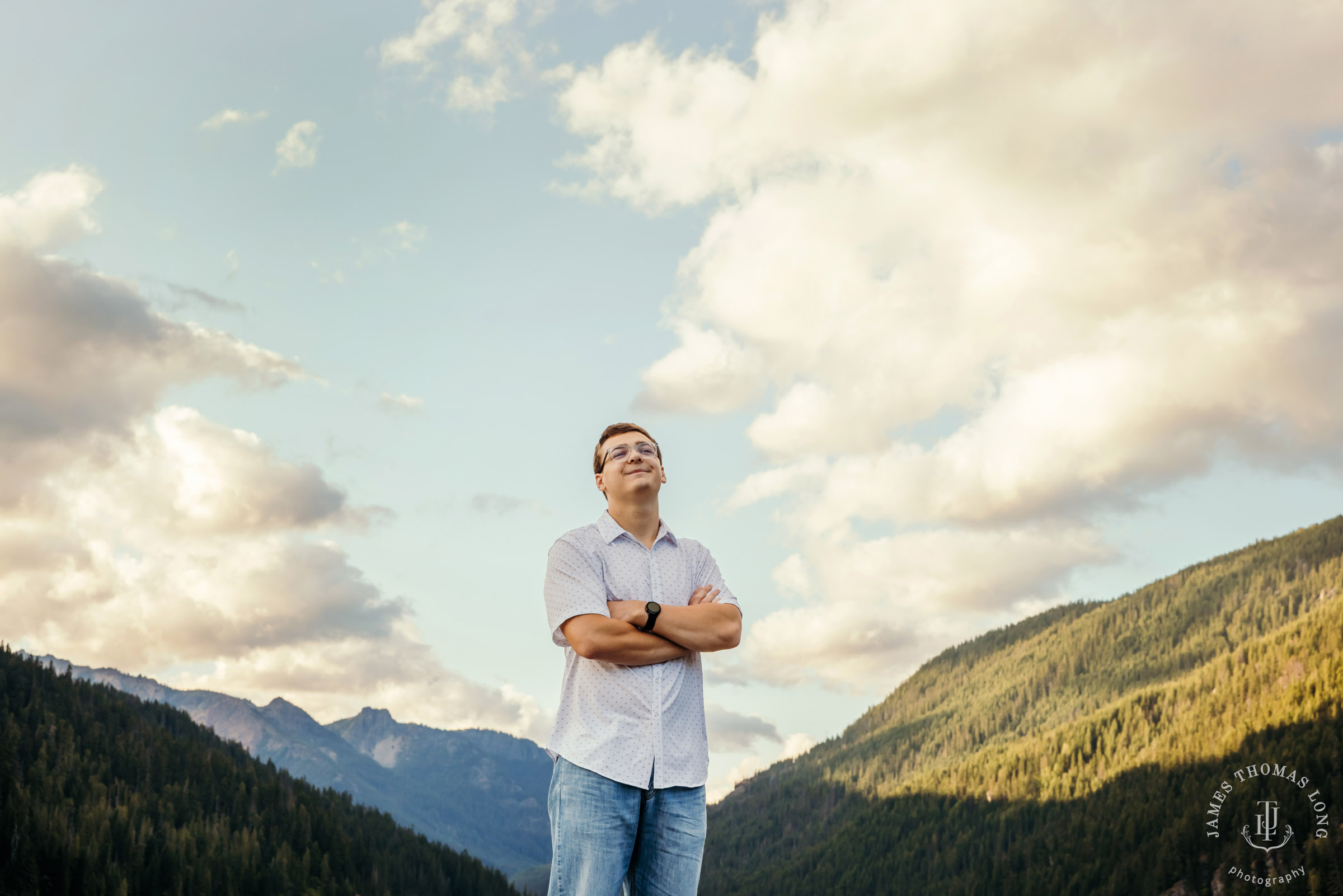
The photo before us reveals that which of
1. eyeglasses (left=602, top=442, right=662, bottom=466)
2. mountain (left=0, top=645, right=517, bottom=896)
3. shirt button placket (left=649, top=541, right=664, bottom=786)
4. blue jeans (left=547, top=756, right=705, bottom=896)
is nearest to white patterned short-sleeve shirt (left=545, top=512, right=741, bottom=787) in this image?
shirt button placket (left=649, top=541, right=664, bottom=786)

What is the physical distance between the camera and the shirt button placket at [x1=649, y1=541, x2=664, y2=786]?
5910 mm

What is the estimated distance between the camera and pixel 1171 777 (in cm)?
15800

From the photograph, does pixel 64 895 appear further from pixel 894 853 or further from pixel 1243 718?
pixel 1243 718

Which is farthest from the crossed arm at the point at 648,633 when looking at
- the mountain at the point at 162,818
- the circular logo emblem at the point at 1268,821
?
the circular logo emblem at the point at 1268,821

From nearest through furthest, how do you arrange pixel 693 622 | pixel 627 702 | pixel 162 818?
pixel 627 702
pixel 693 622
pixel 162 818

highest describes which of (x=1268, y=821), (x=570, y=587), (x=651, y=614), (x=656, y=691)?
(x=1268, y=821)

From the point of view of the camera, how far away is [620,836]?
19.4 ft

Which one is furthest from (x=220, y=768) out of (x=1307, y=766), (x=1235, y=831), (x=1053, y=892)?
(x=1307, y=766)

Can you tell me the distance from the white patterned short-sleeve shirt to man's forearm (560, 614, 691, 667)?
97 millimetres

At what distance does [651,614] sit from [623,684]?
47cm

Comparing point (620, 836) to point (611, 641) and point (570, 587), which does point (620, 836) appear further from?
point (570, 587)

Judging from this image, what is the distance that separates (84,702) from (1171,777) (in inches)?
6852

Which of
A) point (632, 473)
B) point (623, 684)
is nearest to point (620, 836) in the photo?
point (623, 684)

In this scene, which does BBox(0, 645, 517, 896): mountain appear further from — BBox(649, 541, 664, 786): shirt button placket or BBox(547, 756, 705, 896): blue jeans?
BBox(649, 541, 664, 786): shirt button placket
